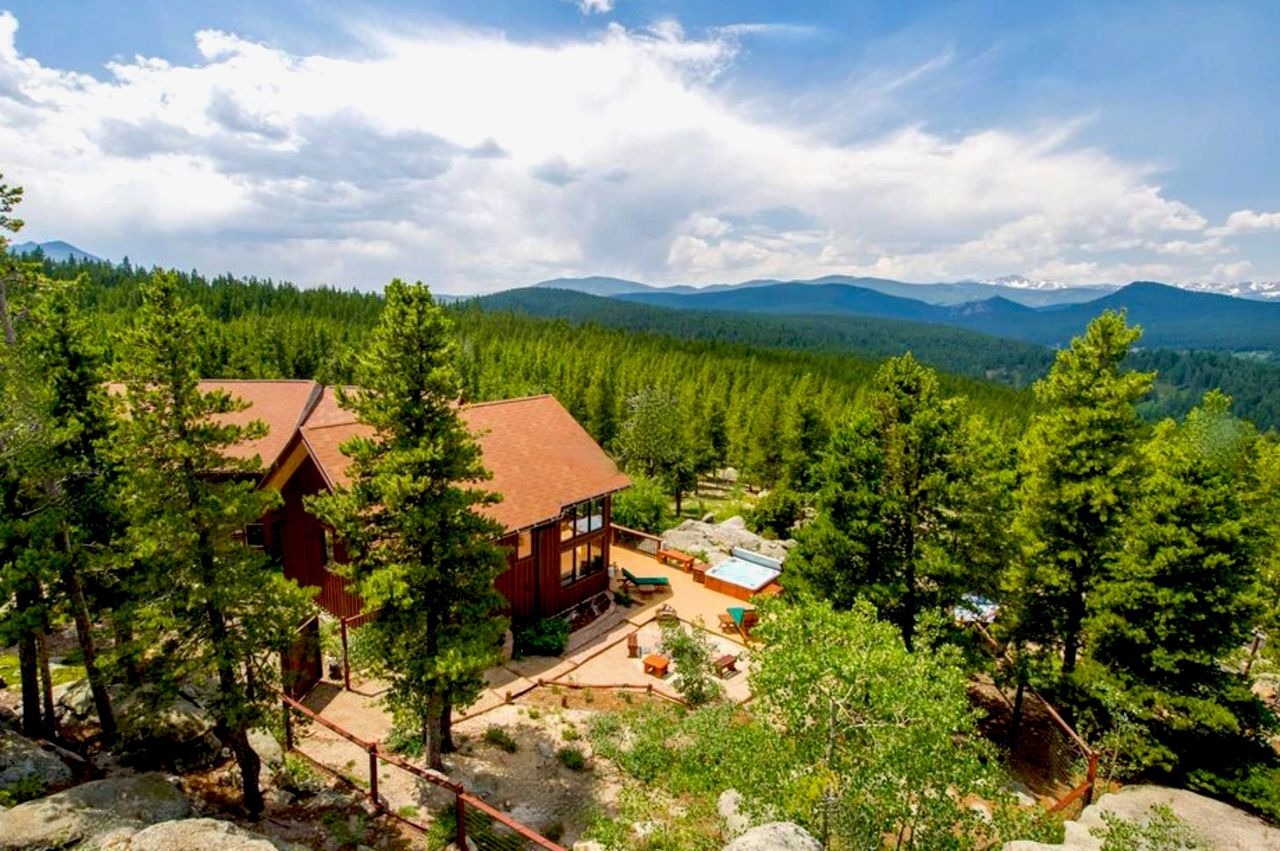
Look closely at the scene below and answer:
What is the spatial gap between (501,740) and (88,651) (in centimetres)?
952

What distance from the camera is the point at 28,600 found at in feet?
45.2

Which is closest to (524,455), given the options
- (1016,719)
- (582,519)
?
(582,519)

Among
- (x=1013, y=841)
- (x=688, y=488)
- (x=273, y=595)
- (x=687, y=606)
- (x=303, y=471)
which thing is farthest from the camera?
(x=688, y=488)

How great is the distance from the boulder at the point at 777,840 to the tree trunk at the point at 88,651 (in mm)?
13432

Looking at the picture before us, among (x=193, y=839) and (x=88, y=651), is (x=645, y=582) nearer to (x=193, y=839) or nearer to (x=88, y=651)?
(x=88, y=651)

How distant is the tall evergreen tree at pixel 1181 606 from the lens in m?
16.3

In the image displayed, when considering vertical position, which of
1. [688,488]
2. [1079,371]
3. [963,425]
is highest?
[1079,371]

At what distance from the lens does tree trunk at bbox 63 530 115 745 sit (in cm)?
1365

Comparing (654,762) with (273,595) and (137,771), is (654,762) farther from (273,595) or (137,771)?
(137,771)

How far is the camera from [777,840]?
756cm

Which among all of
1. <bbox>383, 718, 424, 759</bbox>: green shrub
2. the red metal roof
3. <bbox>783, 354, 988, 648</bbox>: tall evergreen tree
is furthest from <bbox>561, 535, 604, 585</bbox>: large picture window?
<bbox>783, 354, 988, 648</bbox>: tall evergreen tree

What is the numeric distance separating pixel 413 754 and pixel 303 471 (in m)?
10.7

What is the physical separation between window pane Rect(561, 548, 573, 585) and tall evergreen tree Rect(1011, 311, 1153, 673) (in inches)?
588


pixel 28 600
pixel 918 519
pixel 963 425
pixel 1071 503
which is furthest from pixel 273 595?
pixel 1071 503
